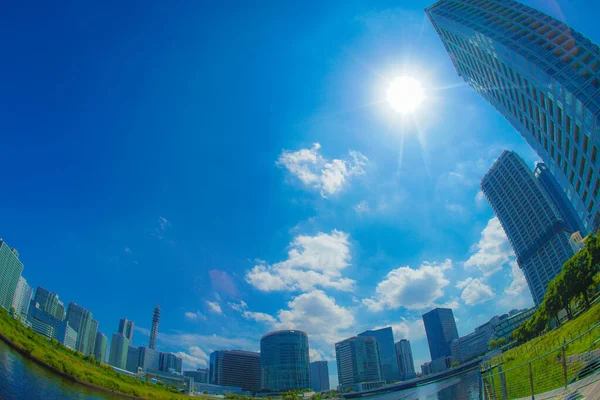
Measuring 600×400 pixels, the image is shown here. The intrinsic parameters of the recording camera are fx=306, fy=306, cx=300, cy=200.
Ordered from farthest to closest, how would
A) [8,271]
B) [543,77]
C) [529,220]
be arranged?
[8,271], [529,220], [543,77]

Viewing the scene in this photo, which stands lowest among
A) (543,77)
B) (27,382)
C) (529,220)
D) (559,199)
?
(27,382)

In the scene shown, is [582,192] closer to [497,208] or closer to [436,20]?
[436,20]

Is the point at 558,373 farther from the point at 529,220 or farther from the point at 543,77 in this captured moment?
the point at 529,220

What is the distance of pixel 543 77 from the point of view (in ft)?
170

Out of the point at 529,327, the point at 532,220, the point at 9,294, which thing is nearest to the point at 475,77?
the point at 529,327

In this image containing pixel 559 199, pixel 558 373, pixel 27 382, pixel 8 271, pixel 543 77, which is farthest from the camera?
pixel 8 271

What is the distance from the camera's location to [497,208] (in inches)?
7244

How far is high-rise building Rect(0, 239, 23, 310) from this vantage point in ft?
536

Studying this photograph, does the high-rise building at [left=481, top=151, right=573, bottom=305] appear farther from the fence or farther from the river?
the river

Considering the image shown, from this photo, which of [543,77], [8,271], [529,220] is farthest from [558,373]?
[8,271]

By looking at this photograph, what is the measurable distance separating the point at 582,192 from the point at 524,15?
37.3 m

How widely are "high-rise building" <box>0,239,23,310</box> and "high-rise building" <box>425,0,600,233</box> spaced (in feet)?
725

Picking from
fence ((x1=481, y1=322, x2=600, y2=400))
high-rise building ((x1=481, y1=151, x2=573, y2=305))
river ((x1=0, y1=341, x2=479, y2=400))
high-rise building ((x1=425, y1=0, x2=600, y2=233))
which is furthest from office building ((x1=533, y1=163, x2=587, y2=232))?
river ((x1=0, y1=341, x2=479, y2=400))

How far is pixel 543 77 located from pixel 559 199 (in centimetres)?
15684
